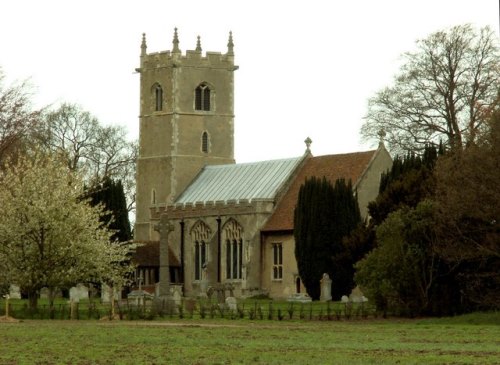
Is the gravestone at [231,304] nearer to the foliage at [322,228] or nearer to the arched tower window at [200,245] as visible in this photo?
the foliage at [322,228]

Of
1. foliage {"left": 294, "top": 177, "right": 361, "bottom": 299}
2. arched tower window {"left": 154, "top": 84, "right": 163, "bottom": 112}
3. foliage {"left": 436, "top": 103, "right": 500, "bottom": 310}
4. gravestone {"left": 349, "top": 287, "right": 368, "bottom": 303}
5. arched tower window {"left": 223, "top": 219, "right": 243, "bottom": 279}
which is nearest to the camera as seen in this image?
foliage {"left": 436, "top": 103, "right": 500, "bottom": 310}

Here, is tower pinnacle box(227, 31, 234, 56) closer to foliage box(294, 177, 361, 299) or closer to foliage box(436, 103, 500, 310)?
foliage box(294, 177, 361, 299)

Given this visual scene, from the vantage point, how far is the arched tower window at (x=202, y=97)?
277 feet

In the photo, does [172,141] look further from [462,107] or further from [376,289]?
[376,289]

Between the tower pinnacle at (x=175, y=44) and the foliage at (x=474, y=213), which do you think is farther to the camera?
the tower pinnacle at (x=175, y=44)

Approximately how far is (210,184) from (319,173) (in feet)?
27.1

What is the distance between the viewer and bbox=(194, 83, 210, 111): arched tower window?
277 ft

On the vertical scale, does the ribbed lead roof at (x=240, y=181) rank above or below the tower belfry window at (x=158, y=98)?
below

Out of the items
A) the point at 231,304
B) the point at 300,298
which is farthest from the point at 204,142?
the point at 231,304

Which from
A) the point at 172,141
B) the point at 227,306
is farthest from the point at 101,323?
the point at 172,141

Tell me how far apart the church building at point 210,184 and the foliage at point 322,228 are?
364cm

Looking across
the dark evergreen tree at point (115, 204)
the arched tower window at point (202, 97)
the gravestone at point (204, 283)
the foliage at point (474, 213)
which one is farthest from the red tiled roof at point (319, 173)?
the foliage at point (474, 213)

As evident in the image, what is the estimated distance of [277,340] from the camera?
33.3 metres

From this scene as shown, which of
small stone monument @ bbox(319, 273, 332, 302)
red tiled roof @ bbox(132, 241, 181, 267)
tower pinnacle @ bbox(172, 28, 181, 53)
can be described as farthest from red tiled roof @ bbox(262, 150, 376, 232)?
tower pinnacle @ bbox(172, 28, 181, 53)
